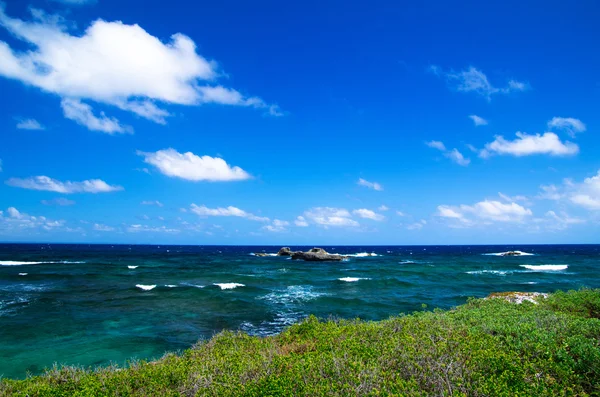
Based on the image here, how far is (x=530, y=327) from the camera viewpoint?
9062 mm

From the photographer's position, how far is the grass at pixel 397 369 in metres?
6.08

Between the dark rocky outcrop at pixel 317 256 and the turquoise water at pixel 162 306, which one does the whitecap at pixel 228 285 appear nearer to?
the turquoise water at pixel 162 306

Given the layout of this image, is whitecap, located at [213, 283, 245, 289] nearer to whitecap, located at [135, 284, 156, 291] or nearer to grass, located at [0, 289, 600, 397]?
whitecap, located at [135, 284, 156, 291]

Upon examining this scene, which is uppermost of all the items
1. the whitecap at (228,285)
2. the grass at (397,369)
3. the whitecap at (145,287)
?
the grass at (397,369)

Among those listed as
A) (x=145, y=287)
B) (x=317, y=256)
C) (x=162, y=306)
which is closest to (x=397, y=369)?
(x=162, y=306)

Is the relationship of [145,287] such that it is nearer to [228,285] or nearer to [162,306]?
[228,285]

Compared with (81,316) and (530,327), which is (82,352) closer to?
(81,316)

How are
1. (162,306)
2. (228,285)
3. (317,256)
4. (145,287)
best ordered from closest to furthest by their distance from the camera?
1. (162,306)
2. (145,287)
3. (228,285)
4. (317,256)

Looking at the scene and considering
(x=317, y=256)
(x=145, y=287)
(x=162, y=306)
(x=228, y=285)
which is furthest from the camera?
(x=317, y=256)

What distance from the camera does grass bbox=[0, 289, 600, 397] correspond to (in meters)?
6.08

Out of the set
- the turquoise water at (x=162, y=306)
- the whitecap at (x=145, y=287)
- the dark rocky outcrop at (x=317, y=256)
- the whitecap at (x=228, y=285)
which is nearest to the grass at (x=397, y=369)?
the turquoise water at (x=162, y=306)

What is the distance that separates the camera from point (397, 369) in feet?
22.5

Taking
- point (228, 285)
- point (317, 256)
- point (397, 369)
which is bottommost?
point (228, 285)

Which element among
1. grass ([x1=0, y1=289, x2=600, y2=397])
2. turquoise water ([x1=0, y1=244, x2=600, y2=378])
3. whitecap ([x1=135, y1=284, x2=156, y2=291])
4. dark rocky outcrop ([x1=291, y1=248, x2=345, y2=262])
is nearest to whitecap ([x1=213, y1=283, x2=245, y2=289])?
turquoise water ([x1=0, y1=244, x2=600, y2=378])
